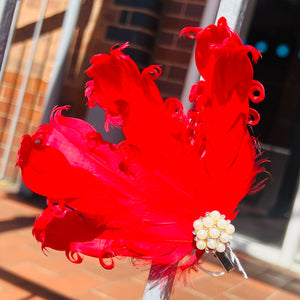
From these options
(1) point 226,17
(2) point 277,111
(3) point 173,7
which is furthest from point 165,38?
(2) point 277,111

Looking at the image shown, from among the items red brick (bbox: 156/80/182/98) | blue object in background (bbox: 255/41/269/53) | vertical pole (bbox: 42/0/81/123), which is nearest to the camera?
red brick (bbox: 156/80/182/98)

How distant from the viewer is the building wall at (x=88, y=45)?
10.3ft

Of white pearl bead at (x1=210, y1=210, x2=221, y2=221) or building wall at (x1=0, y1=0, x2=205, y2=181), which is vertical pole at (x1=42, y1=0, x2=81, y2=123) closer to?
building wall at (x1=0, y1=0, x2=205, y2=181)

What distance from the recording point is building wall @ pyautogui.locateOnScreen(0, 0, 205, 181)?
3137 millimetres

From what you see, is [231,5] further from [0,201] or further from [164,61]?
[0,201]

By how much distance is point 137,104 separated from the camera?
66 cm

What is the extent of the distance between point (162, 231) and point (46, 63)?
302 cm

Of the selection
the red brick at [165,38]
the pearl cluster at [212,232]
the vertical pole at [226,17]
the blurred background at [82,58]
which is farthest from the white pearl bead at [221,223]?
the red brick at [165,38]

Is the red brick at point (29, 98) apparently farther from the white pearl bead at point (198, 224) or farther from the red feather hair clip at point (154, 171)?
the white pearl bead at point (198, 224)

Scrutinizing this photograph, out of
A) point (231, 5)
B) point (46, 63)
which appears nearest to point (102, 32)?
point (46, 63)

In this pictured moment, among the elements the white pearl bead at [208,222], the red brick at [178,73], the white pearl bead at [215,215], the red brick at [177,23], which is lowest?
the white pearl bead at [208,222]

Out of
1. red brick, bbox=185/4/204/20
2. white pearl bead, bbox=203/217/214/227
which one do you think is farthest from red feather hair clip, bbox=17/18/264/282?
red brick, bbox=185/4/204/20

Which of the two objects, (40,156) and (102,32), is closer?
(40,156)

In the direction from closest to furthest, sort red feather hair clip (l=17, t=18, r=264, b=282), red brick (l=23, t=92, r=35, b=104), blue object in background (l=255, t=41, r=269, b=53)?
1. red feather hair clip (l=17, t=18, r=264, b=282)
2. red brick (l=23, t=92, r=35, b=104)
3. blue object in background (l=255, t=41, r=269, b=53)
